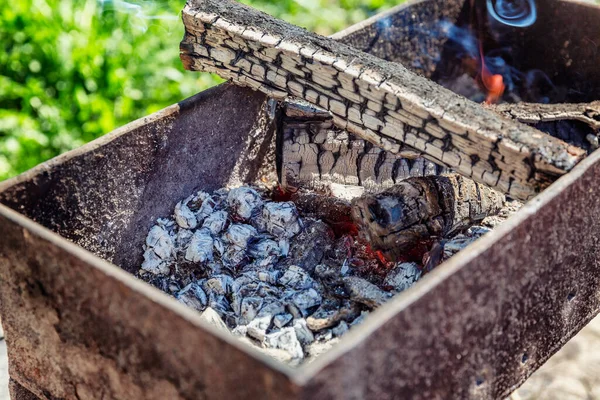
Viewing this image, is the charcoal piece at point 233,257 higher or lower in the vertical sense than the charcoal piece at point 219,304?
higher

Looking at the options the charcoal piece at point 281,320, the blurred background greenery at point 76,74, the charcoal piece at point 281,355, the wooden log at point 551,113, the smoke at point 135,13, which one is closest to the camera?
the charcoal piece at point 281,355

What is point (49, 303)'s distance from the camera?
1923 mm

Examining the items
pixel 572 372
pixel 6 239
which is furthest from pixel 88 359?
pixel 572 372

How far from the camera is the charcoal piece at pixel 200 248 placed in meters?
2.49

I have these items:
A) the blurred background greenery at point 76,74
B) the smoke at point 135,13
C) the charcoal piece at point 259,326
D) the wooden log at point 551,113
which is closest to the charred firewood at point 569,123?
the wooden log at point 551,113

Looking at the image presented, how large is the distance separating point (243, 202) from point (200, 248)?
0.93ft

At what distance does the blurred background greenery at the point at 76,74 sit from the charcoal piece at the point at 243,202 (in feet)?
5.64

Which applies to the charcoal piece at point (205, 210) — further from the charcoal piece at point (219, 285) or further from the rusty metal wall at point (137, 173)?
the charcoal piece at point (219, 285)

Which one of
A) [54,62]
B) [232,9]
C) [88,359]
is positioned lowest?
[54,62]

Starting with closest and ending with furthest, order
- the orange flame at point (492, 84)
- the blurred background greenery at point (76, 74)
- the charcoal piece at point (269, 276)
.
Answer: the charcoal piece at point (269, 276) < the orange flame at point (492, 84) < the blurred background greenery at point (76, 74)

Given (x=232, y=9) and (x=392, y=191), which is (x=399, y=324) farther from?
(x=232, y=9)

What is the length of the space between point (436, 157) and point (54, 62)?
120 inches

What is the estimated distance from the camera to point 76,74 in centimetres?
442

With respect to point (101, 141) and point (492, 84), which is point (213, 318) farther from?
point (492, 84)
